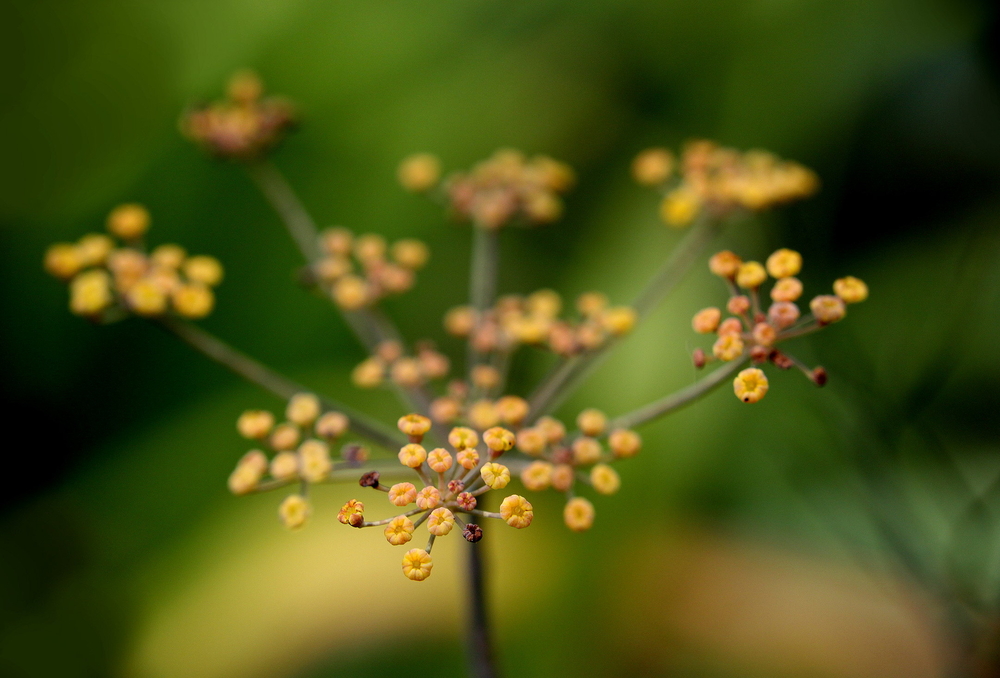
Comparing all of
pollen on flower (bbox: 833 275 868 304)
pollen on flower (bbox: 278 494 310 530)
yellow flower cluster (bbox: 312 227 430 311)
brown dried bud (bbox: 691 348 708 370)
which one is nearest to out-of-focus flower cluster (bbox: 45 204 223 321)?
yellow flower cluster (bbox: 312 227 430 311)

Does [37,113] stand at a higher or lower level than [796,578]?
higher

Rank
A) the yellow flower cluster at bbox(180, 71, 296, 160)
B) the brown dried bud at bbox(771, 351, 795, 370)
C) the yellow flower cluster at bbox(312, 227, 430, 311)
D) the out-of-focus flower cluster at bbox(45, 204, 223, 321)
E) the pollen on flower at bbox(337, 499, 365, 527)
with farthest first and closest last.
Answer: the yellow flower cluster at bbox(180, 71, 296, 160) < the yellow flower cluster at bbox(312, 227, 430, 311) < the out-of-focus flower cluster at bbox(45, 204, 223, 321) < the brown dried bud at bbox(771, 351, 795, 370) < the pollen on flower at bbox(337, 499, 365, 527)

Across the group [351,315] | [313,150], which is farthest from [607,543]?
[313,150]

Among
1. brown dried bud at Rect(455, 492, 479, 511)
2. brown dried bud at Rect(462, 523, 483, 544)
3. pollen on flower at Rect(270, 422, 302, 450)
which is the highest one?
pollen on flower at Rect(270, 422, 302, 450)

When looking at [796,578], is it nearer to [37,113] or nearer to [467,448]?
[467,448]

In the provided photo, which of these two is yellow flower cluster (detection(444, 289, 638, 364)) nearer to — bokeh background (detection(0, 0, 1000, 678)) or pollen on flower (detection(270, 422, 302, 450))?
pollen on flower (detection(270, 422, 302, 450))
